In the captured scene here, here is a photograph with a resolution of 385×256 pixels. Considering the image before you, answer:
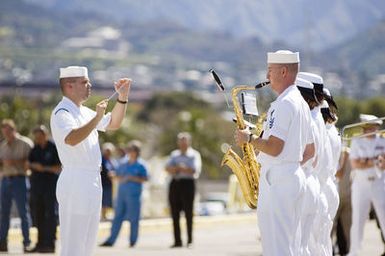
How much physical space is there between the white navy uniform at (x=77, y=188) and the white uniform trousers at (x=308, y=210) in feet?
5.68

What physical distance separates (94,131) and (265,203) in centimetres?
178

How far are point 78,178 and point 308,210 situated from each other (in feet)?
6.39

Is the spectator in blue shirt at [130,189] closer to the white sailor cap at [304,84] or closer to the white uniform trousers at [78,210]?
the white sailor cap at [304,84]

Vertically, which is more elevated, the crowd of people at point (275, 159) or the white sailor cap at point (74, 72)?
the white sailor cap at point (74, 72)

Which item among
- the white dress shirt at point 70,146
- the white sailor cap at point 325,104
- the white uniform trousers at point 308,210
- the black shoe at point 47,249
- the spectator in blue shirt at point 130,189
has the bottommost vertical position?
the black shoe at point 47,249

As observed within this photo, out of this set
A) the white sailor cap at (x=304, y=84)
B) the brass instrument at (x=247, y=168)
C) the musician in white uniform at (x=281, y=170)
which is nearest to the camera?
the musician in white uniform at (x=281, y=170)

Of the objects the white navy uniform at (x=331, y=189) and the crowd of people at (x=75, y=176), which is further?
the white navy uniform at (x=331, y=189)

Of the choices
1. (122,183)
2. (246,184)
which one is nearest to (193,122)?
(122,183)

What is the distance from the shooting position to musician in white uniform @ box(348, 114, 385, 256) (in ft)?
58.6

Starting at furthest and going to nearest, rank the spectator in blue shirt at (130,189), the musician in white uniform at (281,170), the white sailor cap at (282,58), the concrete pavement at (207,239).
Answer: the spectator in blue shirt at (130,189) < the concrete pavement at (207,239) < the white sailor cap at (282,58) < the musician in white uniform at (281,170)

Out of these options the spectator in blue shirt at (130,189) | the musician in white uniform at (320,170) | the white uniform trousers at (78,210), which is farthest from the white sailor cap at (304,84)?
the spectator in blue shirt at (130,189)

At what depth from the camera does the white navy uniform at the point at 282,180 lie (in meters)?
11.6

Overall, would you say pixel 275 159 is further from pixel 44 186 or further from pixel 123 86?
pixel 44 186

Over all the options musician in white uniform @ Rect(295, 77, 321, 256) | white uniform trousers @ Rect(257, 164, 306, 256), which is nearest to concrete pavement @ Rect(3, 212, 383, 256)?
musician in white uniform @ Rect(295, 77, 321, 256)
